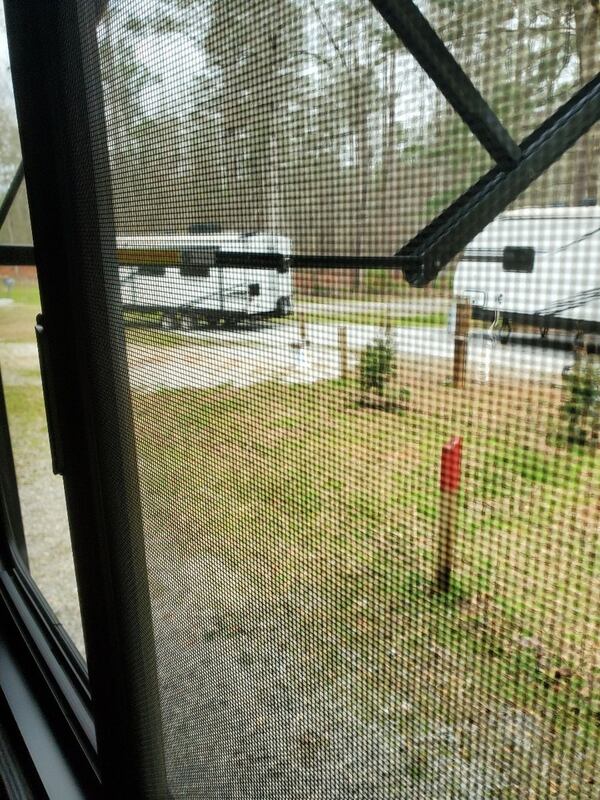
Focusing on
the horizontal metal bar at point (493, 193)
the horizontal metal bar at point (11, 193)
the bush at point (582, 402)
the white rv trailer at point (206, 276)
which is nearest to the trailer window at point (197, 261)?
the white rv trailer at point (206, 276)

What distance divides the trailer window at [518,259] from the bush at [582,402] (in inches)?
2.9

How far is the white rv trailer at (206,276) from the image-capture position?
1.75ft

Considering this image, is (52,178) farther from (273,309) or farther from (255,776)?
(255,776)

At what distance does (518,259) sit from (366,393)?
0.17m

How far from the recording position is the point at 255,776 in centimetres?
66

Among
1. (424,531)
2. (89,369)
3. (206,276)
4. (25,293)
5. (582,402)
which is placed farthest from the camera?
(25,293)

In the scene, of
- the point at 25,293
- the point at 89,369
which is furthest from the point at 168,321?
the point at 25,293

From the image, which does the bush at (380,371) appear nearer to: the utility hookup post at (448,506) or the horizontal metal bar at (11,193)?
the utility hookup post at (448,506)

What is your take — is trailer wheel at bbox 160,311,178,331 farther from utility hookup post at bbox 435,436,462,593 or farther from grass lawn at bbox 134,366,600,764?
utility hookup post at bbox 435,436,462,593

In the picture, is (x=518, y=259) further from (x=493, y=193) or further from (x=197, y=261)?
(x=197, y=261)

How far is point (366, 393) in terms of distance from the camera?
0.47m

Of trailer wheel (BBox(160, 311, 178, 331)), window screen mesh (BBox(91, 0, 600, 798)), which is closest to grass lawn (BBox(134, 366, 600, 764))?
window screen mesh (BBox(91, 0, 600, 798))

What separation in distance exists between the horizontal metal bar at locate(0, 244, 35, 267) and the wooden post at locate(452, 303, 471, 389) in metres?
0.95

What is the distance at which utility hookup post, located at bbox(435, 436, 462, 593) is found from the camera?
408mm
